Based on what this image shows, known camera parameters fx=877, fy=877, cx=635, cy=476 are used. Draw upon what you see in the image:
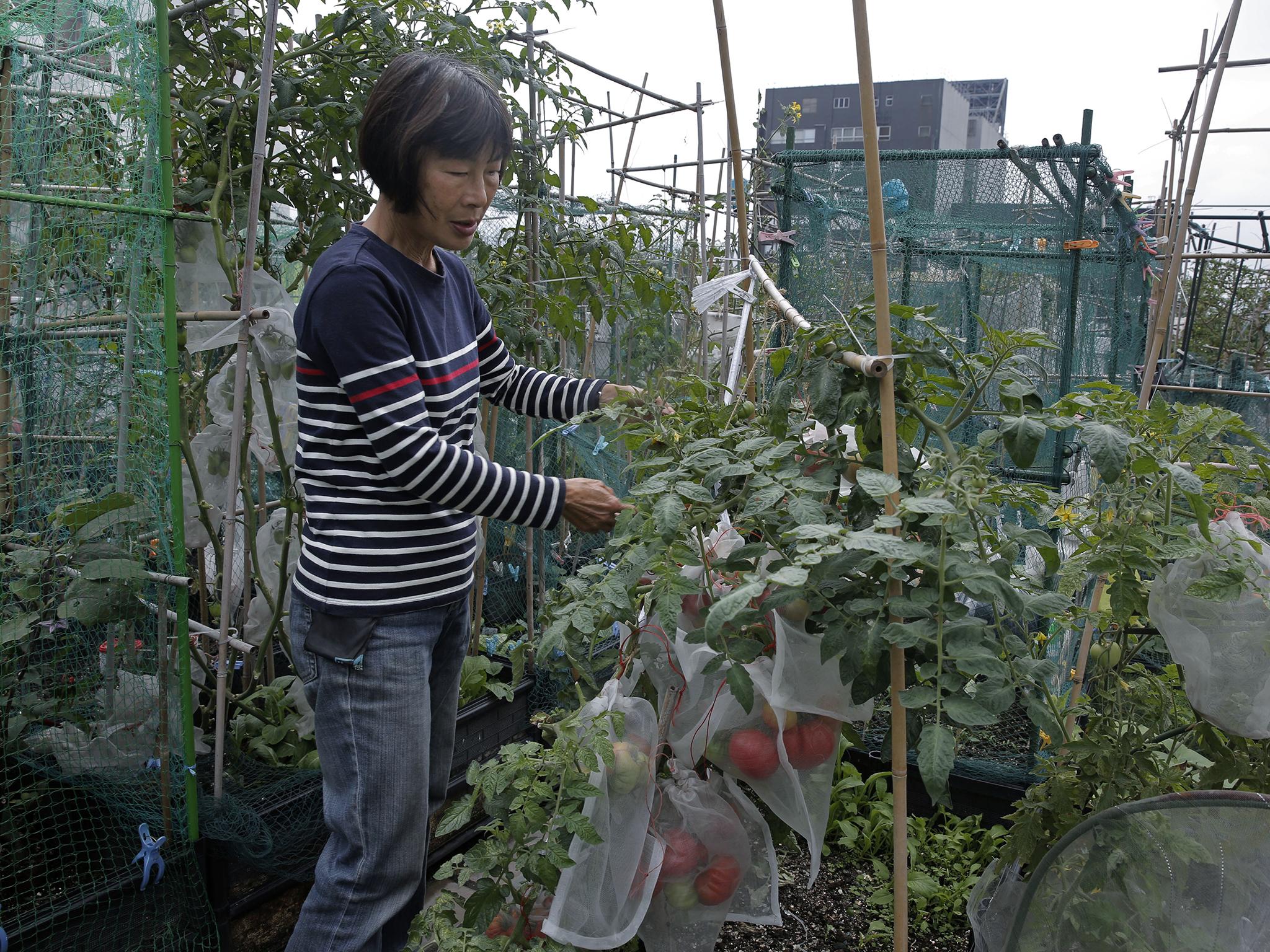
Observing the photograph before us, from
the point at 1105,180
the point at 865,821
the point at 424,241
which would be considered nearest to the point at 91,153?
the point at 424,241

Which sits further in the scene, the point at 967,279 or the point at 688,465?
the point at 967,279

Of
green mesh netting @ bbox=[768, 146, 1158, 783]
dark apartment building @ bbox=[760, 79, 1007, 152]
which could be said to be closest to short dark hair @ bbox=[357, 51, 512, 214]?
green mesh netting @ bbox=[768, 146, 1158, 783]

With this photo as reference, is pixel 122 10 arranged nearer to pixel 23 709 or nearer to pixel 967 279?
pixel 23 709

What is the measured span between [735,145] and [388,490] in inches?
34.8

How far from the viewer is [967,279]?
3.69 metres

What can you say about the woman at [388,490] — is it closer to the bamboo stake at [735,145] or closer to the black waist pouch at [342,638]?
the black waist pouch at [342,638]

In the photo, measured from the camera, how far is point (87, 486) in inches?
76.4

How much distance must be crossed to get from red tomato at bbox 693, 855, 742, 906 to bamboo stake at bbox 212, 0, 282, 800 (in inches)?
47.1

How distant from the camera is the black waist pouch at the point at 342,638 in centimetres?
138

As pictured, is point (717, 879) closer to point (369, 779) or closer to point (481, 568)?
point (369, 779)

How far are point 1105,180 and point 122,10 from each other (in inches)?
140

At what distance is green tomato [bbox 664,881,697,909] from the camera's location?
1.29 metres

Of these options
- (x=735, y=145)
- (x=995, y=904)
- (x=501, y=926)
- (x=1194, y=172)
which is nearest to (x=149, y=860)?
(x=501, y=926)

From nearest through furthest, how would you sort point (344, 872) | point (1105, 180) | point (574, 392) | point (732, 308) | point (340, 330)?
point (340, 330) < point (344, 872) < point (574, 392) < point (1105, 180) < point (732, 308)
